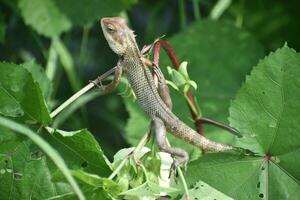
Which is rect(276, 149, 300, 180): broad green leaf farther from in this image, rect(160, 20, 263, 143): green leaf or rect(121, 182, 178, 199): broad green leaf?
rect(160, 20, 263, 143): green leaf

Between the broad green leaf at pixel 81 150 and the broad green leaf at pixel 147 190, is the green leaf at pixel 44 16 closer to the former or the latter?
the broad green leaf at pixel 81 150

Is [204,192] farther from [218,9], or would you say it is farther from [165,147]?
[218,9]

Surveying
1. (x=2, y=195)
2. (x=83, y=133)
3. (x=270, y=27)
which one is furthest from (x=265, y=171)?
(x=270, y=27)

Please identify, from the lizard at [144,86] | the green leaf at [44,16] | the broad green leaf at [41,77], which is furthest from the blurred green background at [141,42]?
the lizard at [144,86]

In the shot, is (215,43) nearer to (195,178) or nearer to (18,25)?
(18,25)

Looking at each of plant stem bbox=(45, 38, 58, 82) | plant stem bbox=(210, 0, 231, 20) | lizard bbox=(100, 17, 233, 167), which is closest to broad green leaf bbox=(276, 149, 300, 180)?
lizard bbox=(100, 17, 233, 167)

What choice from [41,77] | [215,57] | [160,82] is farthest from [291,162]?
[215,57]
